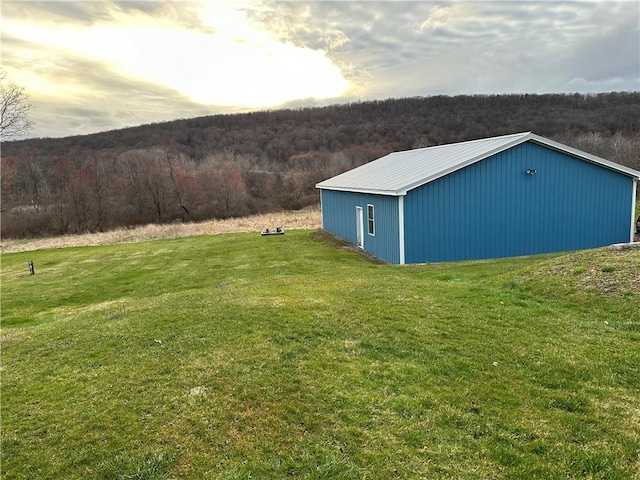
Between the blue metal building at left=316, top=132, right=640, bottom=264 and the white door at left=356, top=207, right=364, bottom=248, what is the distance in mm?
1379

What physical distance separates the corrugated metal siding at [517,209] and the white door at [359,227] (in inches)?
169

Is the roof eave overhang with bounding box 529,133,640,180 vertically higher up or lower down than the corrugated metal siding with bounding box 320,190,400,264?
higher up

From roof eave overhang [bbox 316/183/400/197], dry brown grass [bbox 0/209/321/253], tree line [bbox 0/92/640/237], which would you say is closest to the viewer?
roof eave overhang [bbox 316/183/400/197]

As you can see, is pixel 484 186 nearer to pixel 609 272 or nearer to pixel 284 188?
pixel 609 272

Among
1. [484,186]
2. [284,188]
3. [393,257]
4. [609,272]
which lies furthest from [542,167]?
[284,188]

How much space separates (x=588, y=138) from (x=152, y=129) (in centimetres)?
6945

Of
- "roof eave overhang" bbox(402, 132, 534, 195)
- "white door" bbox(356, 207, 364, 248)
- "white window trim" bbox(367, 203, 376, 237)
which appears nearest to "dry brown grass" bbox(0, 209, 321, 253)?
"white door" bbox(356, 207, 364, 248)

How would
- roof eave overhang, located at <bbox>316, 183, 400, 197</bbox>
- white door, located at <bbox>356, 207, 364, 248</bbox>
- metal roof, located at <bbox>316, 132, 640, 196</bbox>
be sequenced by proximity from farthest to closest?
white door, located at <bbox>356, 207, 364, 248</bbox>
metal roof, located at <bbox>316, 132, 640, 196</bbox>
roof eave overhang, located at <bbox>316, 183, 400, 197</bbox>

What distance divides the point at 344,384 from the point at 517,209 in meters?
12.4

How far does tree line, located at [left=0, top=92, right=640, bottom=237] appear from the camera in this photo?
4472 cm

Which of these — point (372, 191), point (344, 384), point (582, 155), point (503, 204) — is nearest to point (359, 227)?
point (372, 191)

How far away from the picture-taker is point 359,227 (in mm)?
18469

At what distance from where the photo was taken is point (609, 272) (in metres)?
8.09

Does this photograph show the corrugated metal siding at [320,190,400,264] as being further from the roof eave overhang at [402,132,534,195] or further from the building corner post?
the roof eave overhang at [402,132,534,195]
